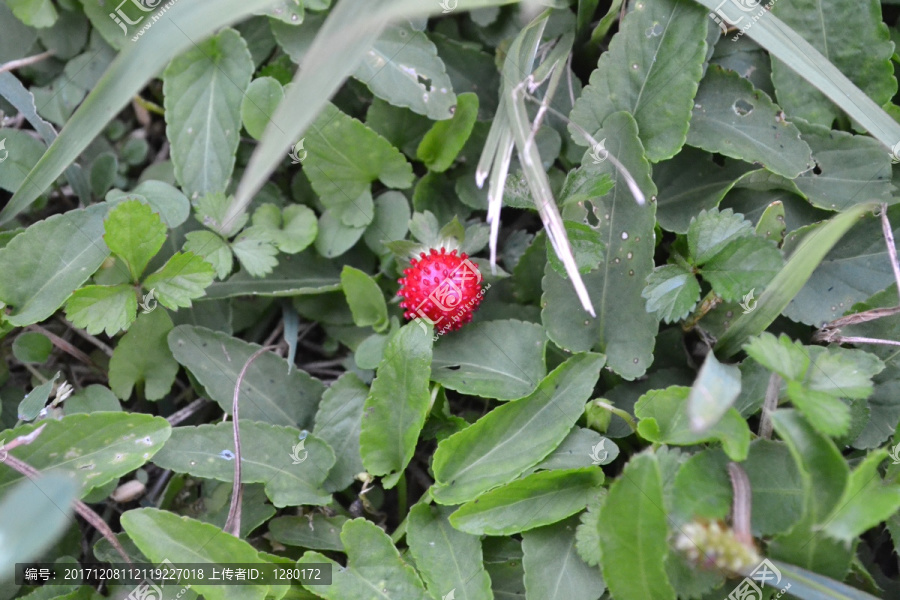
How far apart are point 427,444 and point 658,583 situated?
64cm

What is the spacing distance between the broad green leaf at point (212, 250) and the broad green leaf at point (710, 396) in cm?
104

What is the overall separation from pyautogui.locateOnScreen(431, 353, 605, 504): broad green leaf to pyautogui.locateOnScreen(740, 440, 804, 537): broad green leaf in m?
0.33

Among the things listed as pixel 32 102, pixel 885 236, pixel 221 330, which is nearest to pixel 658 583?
pixel 885 236

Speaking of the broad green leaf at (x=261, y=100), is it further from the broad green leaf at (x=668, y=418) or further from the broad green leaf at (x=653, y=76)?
the broad green leaf at (x=668, y=418)

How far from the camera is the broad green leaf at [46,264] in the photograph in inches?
58.2

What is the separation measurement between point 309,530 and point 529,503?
1.61ft

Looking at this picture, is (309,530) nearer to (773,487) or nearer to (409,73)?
(773,487)

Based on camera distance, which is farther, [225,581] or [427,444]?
[427,444]

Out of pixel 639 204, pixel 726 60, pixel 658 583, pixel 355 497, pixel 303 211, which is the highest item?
pixel 726 60

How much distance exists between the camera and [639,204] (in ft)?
4.61

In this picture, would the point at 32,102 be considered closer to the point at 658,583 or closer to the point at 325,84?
the point at 325,84

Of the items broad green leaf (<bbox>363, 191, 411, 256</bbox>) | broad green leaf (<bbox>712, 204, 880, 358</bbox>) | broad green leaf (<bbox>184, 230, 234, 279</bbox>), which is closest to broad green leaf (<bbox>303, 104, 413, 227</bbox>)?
broad green leaf (<bbox>363, 191, 411, 256</bbox>)

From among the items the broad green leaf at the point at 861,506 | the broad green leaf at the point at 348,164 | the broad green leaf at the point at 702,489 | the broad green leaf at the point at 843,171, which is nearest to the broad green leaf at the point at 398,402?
the broad green leaf at the point at 348,164

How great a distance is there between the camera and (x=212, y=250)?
1574 mm
